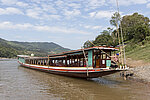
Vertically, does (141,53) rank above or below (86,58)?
above

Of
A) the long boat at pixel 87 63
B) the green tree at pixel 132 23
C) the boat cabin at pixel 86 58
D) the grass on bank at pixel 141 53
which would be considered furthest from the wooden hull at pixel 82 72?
the green tree at pixel 132 23

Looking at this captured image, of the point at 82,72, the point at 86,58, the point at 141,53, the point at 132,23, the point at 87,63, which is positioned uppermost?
the point at 132,23

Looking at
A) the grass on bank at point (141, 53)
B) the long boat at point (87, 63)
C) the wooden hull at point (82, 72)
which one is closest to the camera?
the wooden hull at point (82, 72)

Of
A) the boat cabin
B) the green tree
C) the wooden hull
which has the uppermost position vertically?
the green tree

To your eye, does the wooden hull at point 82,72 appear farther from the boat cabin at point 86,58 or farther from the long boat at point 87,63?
the boat cabin at point 86,58

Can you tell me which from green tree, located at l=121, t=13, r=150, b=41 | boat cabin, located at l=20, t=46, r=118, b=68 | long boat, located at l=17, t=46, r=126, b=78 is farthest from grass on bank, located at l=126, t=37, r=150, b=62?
green tree, located at l=121, t=13, r=150, b=41

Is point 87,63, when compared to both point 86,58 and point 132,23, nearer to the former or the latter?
point 86,58

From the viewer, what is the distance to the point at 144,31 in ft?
113

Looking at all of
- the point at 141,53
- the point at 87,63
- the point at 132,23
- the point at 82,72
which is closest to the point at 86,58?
the point at 87,63

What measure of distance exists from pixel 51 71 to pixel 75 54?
6122 millimetres

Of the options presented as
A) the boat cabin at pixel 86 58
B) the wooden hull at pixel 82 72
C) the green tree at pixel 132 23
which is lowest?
the wooden hull at pixel 82 72

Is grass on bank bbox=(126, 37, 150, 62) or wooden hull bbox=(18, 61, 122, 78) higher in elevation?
grass on bank bbox=(126, 37, 150, 62)

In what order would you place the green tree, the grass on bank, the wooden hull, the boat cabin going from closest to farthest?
the wooden hull
the boat cabin
the grass on bank
the green tree

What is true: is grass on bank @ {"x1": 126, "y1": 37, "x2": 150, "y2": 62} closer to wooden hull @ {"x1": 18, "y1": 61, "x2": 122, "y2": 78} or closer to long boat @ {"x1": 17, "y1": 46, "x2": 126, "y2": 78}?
long boat @ {"x1": 17, "y1": 46, "x2": 126, "y2": 78}
